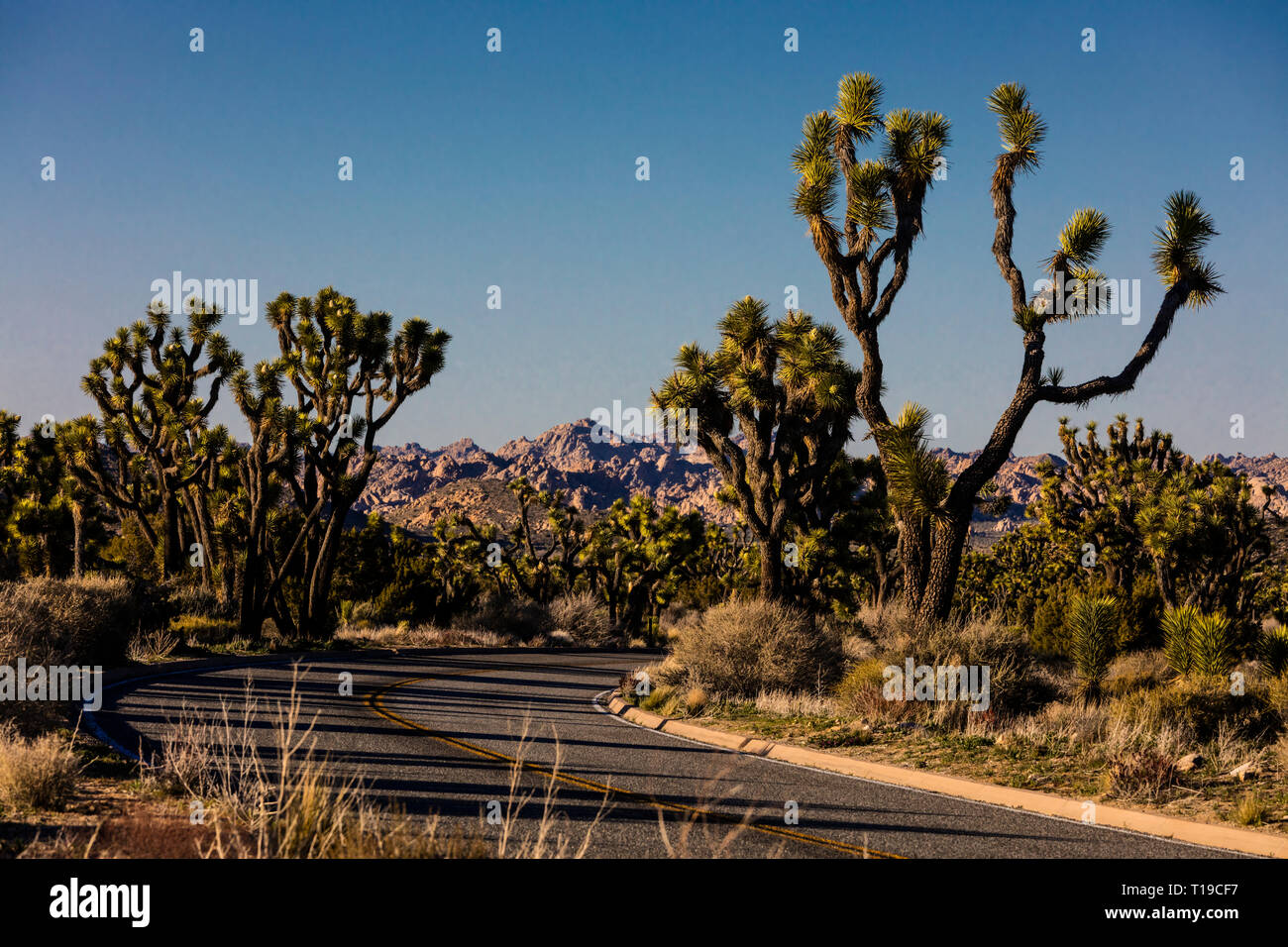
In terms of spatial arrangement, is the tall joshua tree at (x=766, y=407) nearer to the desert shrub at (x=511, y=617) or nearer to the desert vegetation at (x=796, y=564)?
the desert vegetation at (x=796, y=564)

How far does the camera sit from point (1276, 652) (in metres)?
14.9

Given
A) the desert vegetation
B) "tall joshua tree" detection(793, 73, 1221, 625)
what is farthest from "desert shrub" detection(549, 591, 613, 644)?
"tall joshua tree" detection(793, 73, 1221, 625)

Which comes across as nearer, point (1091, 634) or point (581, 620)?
point (1091, 634)

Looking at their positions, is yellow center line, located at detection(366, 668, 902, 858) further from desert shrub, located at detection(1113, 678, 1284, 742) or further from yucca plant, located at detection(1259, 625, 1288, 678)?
yucca plant, located at detection(1259, 625, 1288, 678)

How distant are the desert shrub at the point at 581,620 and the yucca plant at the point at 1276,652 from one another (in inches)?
1140

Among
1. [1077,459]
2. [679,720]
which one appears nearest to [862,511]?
[1077,459]

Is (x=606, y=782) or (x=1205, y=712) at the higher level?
(x=1205, y=712)

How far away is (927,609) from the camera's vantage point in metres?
16.8

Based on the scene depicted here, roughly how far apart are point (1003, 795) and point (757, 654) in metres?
8.21

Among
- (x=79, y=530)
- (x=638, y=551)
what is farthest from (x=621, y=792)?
(x=638, y=551)

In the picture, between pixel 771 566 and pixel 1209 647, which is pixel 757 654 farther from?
pixel 1209 647

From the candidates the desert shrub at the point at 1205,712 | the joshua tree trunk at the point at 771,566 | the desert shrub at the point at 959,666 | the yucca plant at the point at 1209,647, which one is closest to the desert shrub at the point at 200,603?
the joshua tree trunk at the point at 771,566

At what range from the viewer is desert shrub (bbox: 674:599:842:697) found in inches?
693

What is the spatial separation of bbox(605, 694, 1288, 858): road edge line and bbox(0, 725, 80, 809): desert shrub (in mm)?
7976
